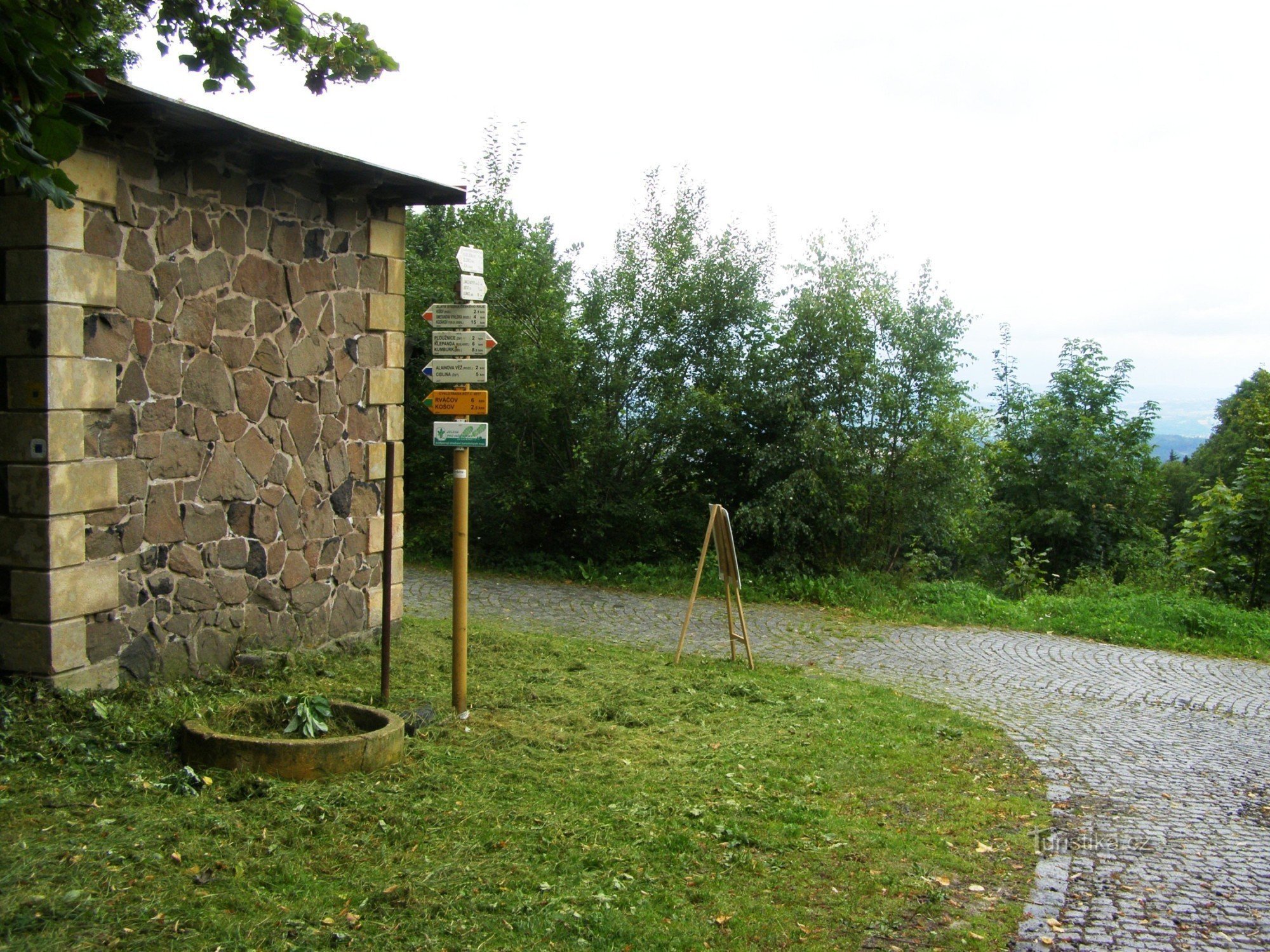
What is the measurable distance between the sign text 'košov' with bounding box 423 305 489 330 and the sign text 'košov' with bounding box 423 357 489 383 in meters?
0.24

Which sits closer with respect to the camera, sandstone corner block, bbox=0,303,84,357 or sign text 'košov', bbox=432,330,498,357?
sandstone corner block, bbox=0,303,84,357

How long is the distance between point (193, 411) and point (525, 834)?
3.88 metres

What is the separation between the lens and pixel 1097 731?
7.66 meters

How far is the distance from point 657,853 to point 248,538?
4.17 metres

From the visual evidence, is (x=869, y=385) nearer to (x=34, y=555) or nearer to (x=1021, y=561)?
(x=1021, y=561)

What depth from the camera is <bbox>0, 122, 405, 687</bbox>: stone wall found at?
19.4 feet

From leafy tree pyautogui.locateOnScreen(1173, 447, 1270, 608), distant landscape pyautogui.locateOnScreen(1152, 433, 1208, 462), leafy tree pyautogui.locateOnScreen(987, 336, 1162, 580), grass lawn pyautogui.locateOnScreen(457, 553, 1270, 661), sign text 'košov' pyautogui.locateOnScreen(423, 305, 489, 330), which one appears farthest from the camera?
distant landscape pyautogui.locateOnScreen(1152, 433, 1208, 462)

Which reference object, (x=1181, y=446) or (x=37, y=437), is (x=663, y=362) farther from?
(x=1181, y=446)

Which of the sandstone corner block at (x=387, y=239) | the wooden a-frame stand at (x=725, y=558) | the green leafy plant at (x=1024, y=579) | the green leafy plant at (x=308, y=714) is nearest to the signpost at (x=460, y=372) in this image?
the green leafy plant at (x=308, y=714)

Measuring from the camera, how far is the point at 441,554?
53.1 ft

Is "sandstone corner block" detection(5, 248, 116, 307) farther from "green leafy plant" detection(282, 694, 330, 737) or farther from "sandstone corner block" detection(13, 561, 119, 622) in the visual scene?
"green leafy plant" detection(282, 694, 330, 737)

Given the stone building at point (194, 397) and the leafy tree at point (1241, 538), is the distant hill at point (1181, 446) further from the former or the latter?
the stone building at point (194, 397)

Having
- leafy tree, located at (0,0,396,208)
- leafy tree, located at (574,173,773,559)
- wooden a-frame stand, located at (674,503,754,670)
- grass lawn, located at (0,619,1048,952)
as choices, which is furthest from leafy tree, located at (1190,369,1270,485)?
leafy tree, located at (0,0,396,208)

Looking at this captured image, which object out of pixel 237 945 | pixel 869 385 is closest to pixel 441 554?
pixel 869 385
